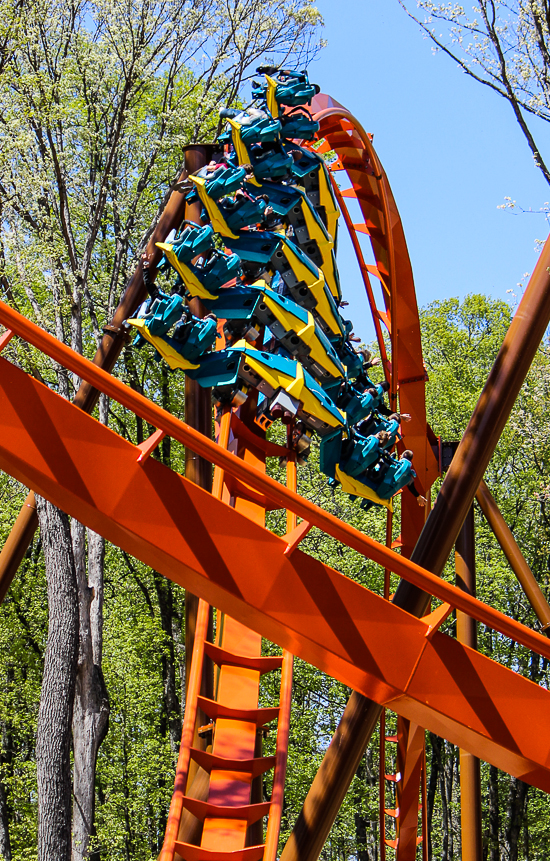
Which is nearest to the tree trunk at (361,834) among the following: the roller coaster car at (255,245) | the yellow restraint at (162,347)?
the roller coaster car at (255,245)

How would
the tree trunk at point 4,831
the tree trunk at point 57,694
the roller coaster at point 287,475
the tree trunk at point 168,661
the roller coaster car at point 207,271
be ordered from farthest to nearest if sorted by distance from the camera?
the tree trunk at point 168,661
the tree trunk at point 4,831
the tree trunk at point 57,694
the roller coaster car at point 207,271
the roller coaster at point 287,475

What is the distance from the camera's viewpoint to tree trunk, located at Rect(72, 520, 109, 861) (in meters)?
8.05

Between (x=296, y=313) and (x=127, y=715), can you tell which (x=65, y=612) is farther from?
(x=127, y=715)

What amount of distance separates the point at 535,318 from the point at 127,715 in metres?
12.7

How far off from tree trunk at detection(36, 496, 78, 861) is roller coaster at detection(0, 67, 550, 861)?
322 mm

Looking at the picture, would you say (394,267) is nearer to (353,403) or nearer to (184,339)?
(353,403)

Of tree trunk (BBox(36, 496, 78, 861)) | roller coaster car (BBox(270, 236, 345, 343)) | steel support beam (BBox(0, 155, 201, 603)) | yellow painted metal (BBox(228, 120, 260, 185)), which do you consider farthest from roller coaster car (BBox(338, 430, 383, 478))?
tree trunk (BBox(36, 496, 78, 861))

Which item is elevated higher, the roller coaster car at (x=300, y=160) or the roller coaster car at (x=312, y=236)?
the roller coaster car at (x=300, y=160)

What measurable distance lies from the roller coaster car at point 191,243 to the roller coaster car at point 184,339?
1.32 feet

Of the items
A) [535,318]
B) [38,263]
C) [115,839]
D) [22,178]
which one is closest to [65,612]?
[38,263]

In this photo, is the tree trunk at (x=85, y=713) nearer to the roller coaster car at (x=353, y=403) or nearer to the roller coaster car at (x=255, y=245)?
the roller coaster car at (x=353, y=403)

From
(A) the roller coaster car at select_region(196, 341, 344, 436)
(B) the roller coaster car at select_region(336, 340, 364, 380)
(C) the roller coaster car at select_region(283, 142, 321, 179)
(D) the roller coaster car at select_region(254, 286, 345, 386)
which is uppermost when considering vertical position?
(C) the roller coaster car at select_region(283, 142, 321, 179)

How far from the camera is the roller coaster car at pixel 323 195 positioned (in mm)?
5754

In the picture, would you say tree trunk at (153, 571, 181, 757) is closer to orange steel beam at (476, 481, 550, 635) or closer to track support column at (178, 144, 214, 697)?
orange steel beam at (476, 481, 550, 635)
